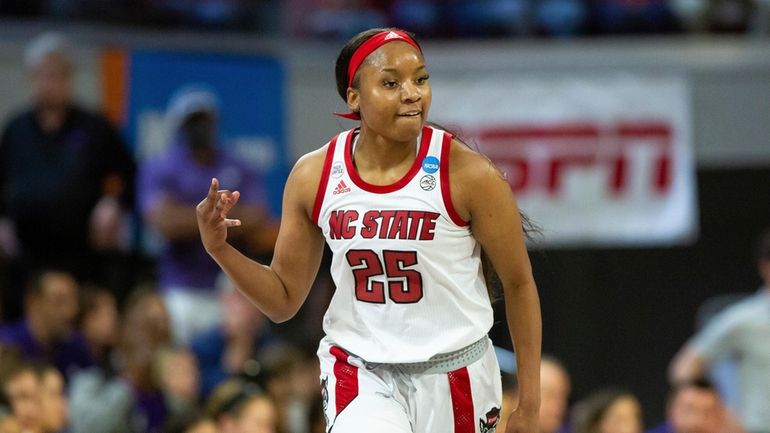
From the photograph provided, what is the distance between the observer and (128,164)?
32.3 feet

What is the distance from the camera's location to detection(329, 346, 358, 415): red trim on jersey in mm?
4586

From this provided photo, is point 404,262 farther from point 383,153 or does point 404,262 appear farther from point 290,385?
point 290,385

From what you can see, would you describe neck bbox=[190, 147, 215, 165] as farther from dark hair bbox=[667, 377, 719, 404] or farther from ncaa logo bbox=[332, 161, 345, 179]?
ncaa logo bbox=[332, 161, 345, 179]

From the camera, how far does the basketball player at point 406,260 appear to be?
4523mm

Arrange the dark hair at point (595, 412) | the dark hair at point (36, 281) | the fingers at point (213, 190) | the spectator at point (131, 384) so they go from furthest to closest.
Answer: the dark hair at point (36, 281), the dark hair at point (595, 412), the spectator at point (131, 384), the fingers at point (213, 190)

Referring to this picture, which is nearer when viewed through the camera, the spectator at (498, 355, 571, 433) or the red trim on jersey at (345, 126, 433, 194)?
the red trim on jersey at (345, 126, 433, 194)

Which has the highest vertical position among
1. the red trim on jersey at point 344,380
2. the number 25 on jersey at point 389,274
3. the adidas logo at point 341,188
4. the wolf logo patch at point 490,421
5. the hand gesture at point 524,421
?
the adidas logo at point 341,188

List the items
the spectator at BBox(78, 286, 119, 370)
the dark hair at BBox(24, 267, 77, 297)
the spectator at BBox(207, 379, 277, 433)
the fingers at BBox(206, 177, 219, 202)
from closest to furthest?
the fingers at BBox(206, 177, 219, 202) < the spectator at BBox(207, 379, 277, 433) < the dark hair at BBox(24, 267, 77, 297) < the spectator at BBox(78, 286, 119, 370)

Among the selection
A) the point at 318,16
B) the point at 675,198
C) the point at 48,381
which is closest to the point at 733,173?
the point at 675,198

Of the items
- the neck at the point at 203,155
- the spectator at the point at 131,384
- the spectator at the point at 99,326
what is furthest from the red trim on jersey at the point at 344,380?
the neck at the point at 203,155

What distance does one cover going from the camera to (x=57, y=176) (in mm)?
9508

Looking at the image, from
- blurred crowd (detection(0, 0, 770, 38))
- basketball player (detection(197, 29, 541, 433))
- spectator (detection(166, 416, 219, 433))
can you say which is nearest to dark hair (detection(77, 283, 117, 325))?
spectator (detection(166, 416, 219, 433))

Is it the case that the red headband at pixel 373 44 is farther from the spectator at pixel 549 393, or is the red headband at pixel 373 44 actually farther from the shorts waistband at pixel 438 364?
the spectator at pixel 549 393

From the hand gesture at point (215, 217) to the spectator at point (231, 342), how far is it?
4186mm
